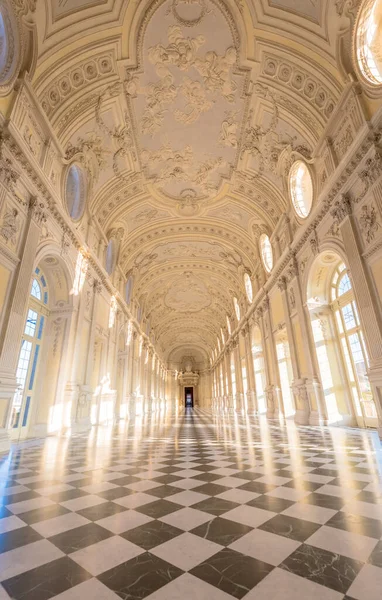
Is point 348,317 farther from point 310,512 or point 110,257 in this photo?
point 110,257

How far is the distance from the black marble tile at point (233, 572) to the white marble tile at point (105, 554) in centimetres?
43

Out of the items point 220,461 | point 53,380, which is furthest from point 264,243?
point 220,461

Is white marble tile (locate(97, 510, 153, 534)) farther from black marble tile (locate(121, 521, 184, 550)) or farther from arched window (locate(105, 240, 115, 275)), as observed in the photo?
arched window (locate(105, 240, 115, 275))

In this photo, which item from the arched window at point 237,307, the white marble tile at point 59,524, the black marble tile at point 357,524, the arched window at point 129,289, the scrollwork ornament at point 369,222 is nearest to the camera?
the black marble tile at point 357,524

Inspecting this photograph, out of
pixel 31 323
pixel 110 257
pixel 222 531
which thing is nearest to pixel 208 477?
pixel 222 531

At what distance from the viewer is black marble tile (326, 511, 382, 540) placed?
1.90m

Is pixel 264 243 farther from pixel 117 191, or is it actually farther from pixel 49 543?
pixel 49 543

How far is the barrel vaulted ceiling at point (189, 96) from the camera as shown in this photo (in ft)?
24.9

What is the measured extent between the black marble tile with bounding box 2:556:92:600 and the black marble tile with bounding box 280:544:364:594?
1058 mm

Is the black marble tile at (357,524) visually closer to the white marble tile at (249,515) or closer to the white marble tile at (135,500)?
the white marble tile at (249,515)

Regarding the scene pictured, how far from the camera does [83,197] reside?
11.2 metres

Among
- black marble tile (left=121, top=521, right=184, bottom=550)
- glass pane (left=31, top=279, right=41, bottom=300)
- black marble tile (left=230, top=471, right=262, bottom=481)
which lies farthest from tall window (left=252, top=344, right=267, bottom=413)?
black marble tile (left=121, top=521, right=184, bottom=550)

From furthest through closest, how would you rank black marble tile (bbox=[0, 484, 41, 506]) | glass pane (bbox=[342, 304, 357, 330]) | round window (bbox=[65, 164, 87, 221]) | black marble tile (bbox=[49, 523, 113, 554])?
round window (bbox=[65, 164, 87, 221]) → glass pane (bbox=[342, 304, 357, 330]) → black marble tile (bbox=[0, 484, 41, 506]) → black marble tile (bbox=[49, 523, 113, 554])

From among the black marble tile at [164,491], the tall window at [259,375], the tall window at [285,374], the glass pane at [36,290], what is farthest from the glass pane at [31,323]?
the tall window at [259,375]
